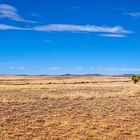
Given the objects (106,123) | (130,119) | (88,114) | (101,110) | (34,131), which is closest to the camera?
(34,131)

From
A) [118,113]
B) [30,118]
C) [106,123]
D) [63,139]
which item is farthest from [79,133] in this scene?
[118,113]

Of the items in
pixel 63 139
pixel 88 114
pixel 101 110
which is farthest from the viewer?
pixel 101 110

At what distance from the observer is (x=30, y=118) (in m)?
22.8

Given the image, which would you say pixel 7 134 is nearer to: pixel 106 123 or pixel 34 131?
pixel 34 131

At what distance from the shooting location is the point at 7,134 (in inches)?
707

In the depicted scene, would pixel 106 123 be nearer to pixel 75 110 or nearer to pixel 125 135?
pixel 125 135

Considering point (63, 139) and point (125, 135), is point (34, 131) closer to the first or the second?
point (63, 139)

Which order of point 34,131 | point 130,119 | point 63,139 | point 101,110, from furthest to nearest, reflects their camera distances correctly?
1. point 101,110
2. point 130,119
3. point 34,131
4. point 63,139

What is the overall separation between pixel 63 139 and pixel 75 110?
8973 mm

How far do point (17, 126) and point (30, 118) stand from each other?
2706 mm

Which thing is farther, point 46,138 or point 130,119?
point 130,119

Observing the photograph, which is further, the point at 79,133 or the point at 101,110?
the point at 101,110

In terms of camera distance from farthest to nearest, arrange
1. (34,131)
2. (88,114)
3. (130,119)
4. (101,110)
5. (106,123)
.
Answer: (101,110)
(88,114)
(130,119)
(106,123)
(34,131)

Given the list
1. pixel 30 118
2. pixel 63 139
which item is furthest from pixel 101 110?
pixel 63 139
